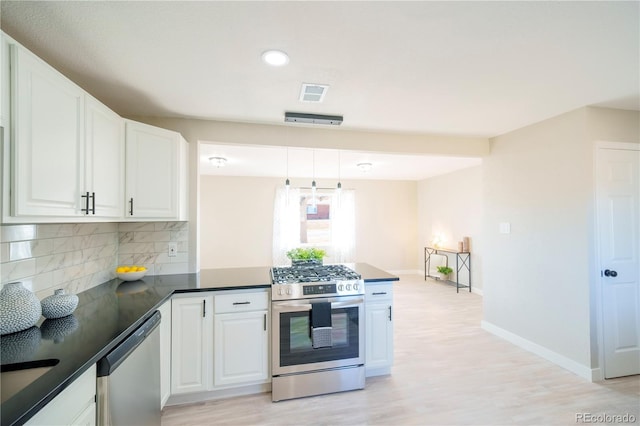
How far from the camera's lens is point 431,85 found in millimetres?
2039

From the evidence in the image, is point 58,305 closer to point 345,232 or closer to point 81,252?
point 81,252

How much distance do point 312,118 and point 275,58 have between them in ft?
3.23

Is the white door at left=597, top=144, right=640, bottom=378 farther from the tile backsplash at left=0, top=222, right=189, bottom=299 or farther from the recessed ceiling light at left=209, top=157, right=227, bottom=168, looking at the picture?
the recessed ceiling light at left=209, top=157, right=227, bottom=168

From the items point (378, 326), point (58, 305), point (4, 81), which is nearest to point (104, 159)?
point (4, 81)

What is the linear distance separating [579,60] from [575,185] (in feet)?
4.27

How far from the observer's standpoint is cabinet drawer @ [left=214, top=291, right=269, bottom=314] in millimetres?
2207

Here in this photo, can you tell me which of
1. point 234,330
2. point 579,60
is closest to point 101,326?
point 234,330

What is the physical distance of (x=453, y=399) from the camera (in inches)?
87.3

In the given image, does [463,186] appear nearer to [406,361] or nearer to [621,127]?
[621,127]

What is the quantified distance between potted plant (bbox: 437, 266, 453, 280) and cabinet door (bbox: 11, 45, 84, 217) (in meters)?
6.01

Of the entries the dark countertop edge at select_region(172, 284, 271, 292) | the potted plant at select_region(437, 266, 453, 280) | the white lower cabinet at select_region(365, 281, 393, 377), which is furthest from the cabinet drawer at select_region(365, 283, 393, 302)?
the potted plant at select_region(437, 266, 453, 280)

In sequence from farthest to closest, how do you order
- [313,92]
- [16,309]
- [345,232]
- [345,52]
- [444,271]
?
1. [345,232]
2. [444,271]
3. [313,92]
4. [345,52]
5. [16,309]

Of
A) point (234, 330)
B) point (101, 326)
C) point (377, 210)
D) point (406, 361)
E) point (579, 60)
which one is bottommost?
point (406, 361)

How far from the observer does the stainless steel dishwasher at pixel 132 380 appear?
125 cm
